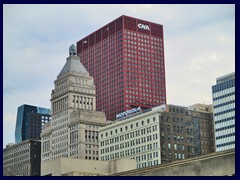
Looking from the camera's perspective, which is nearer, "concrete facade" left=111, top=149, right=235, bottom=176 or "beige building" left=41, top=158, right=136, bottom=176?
"concrete facade" left=111, top=149, right=235, bottom=176

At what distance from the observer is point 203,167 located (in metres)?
69.3

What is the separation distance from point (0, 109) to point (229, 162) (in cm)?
3093

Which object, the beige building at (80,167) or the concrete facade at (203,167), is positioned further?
the beige building at (80,167)

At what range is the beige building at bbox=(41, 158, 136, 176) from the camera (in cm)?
12331

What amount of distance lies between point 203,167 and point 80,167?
6214cm

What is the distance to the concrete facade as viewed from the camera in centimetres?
6606

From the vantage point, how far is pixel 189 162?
7200cm

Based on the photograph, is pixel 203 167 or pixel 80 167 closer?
pixel 203 167

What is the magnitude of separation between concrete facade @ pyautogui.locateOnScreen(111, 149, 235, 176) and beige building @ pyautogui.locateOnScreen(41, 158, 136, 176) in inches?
1751

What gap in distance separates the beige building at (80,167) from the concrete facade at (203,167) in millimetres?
44471

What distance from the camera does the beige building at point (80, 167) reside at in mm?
123312

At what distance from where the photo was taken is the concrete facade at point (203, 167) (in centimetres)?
6606

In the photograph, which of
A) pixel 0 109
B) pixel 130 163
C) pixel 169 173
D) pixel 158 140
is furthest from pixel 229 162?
pixel 158 140
